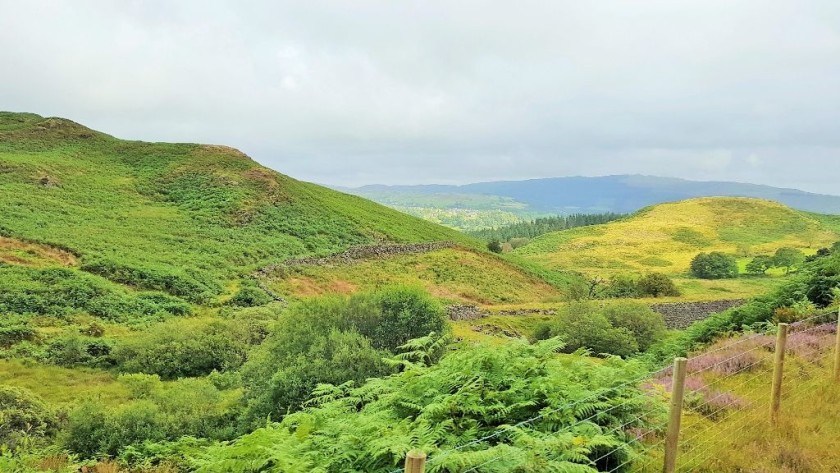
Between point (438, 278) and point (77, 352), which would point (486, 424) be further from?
point (438, 278)

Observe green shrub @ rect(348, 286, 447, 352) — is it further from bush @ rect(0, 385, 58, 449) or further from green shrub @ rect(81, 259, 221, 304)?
green shrub @ rect(81, 259, 221, 304)

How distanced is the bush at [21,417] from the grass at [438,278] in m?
24.2

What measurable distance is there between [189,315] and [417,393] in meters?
28.2

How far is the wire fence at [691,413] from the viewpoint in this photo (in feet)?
18.1

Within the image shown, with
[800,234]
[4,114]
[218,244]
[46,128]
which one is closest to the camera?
[218,244]

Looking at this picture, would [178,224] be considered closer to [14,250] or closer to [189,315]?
[14,250]

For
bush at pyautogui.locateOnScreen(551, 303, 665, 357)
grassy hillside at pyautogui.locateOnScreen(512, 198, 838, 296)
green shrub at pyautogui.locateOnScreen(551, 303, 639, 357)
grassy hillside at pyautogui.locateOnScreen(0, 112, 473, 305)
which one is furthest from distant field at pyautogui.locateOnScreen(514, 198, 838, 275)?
green shrub at pyautogui.locateOnScreen(551, 303, 639, 357)

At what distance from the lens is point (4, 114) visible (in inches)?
3396

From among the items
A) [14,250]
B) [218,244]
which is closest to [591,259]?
[218,244]

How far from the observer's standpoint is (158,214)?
182 feet

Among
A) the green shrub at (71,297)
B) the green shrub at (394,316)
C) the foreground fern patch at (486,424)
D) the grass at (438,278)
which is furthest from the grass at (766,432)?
the grass at (438,278)

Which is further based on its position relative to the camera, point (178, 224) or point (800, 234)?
point (800, 234)

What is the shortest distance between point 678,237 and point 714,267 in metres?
48.2

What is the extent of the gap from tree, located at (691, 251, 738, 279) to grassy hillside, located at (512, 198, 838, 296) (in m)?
4.37
